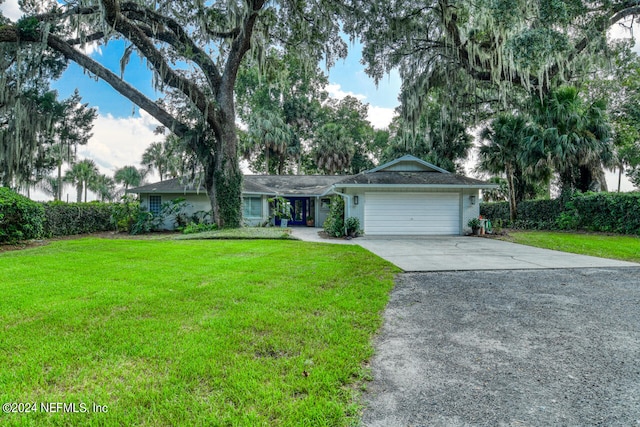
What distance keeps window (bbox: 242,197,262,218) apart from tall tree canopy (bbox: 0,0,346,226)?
342cm

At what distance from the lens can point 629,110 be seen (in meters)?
15.7

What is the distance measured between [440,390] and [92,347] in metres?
2.67

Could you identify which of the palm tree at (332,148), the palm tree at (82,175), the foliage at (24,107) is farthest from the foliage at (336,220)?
the palm tree at (82,175)

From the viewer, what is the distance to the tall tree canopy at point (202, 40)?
10.6 metres

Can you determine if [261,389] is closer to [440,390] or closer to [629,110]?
[440,390]

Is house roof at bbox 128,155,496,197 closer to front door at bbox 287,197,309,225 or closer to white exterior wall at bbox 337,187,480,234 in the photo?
white exterior wall at bbox 337,187,480,234

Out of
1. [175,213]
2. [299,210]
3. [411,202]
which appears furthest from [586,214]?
[175,213]

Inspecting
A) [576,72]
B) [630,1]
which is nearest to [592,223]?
[576,72]

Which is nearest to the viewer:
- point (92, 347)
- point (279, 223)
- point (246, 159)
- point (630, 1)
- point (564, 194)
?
point (92, 347)

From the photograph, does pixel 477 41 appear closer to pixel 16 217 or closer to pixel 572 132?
pixel 572 132

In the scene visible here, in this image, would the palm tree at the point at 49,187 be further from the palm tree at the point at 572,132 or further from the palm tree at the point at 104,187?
the palm tree at the point at 572,132

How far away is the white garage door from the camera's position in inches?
521

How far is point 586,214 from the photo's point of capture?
13.9 meters

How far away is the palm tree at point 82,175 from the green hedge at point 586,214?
37.8 m
